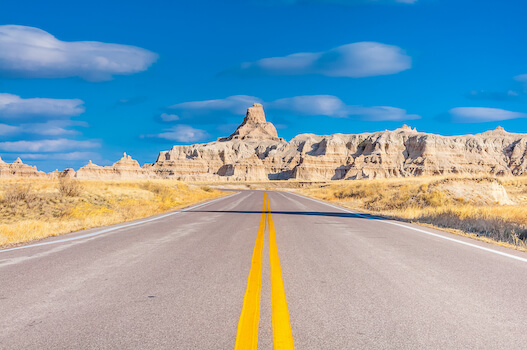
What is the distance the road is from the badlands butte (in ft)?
419

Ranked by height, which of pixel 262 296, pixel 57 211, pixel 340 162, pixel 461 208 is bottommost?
pixel 57 211

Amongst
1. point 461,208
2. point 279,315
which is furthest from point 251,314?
point 461,208

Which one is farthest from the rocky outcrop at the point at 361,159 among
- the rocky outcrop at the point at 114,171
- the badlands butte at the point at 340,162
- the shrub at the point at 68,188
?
the shrub at the point at 68,188

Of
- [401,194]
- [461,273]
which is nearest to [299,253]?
[461,273]

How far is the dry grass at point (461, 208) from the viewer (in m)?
11.7

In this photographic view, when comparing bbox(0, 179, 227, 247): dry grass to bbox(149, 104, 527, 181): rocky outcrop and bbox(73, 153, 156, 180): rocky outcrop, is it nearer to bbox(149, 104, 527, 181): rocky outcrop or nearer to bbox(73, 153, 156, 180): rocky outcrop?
bbox(73, 153, 156, 180): rocky outcrop

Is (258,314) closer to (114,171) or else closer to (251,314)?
(251,314)

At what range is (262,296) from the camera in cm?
447

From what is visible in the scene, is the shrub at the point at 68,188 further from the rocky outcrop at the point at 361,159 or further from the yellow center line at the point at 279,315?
the rocky outcrop at the point at 361,159

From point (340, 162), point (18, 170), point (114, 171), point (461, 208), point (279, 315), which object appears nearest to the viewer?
point (279, 315)

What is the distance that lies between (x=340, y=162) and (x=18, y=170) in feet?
412

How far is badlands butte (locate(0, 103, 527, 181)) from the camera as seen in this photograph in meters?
141

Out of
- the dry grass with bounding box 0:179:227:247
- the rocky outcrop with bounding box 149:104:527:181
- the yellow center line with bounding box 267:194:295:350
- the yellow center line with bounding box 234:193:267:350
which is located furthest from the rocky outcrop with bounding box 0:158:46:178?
the yellow center line with bounding box 267:194:295:350

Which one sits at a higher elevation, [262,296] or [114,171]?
[114,171]
